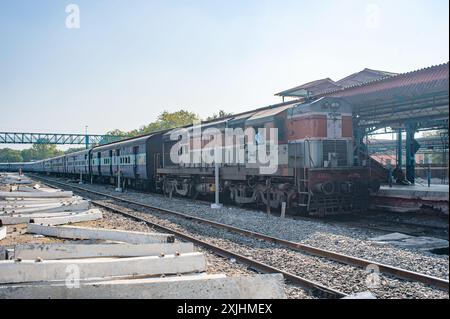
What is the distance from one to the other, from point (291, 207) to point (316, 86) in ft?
68.4

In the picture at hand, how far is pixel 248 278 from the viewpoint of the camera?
4.28 meters

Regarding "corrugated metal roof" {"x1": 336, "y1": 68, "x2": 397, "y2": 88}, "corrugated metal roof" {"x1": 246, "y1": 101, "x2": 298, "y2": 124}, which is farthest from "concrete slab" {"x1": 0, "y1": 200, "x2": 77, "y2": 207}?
"corrugated metal roof" {"x1": 336, "y1": 68, "x2": 397, "y2": 88}

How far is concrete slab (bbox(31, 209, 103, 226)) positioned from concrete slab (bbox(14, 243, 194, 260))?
5070mm

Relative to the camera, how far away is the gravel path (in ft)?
22.0

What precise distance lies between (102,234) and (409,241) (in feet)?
21.5

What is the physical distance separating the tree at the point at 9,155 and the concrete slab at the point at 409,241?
101237mm

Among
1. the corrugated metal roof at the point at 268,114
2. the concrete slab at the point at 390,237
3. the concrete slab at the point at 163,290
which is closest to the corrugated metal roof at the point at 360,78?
the corrugated metal roof at the point at 268,114

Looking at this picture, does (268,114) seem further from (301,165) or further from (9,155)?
(9,155)

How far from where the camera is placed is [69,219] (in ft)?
39.0

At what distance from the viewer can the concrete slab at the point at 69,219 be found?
1110cm

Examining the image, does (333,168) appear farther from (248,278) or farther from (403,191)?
(248,278)

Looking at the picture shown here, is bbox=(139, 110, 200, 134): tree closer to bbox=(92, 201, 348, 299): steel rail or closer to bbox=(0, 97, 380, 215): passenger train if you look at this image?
bbox=(0, 97, 380, 215): passenger train

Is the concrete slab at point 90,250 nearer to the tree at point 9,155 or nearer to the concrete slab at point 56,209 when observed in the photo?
the concrete slab at point 56,209

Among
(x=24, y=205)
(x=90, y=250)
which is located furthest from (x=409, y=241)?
(x=24, y=205)
